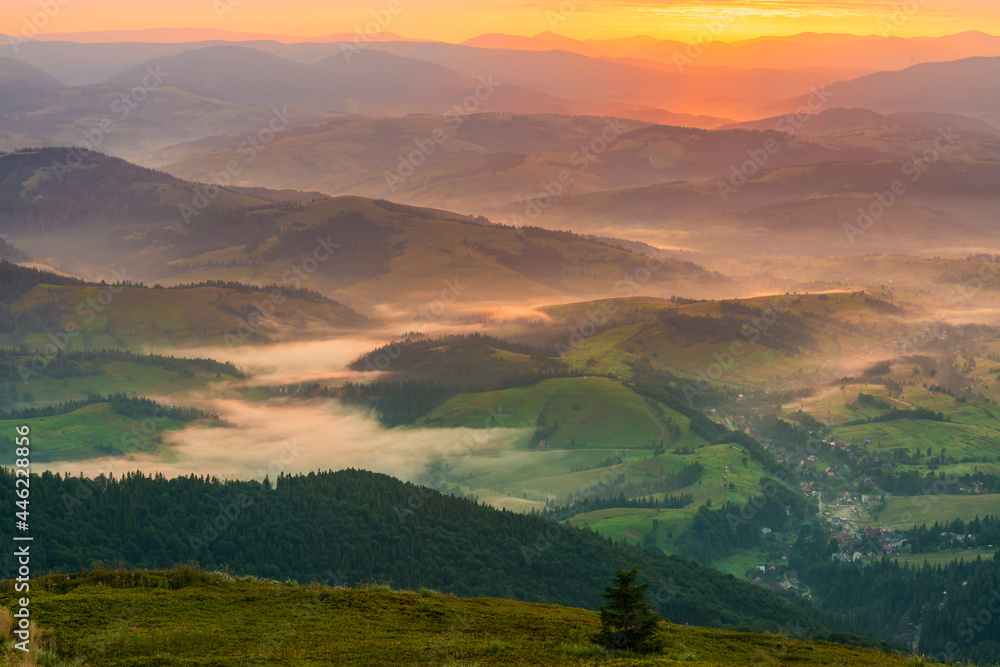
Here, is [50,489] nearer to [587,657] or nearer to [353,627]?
[353,627]

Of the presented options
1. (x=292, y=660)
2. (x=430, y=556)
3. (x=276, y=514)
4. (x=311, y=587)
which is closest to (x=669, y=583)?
(x=430, y=556)

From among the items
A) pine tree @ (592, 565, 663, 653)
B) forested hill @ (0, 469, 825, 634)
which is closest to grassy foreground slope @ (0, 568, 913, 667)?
pine tree @ (592, 565, 663, 653)

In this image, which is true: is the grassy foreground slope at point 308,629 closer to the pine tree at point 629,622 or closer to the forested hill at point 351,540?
the pine tree at point 629,622

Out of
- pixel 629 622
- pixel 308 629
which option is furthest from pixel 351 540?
pixel 629 622

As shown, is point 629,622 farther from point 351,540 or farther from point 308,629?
point 351,540

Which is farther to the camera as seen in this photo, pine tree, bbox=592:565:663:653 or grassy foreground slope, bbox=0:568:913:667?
pine tree, bbox=592:565:663:653

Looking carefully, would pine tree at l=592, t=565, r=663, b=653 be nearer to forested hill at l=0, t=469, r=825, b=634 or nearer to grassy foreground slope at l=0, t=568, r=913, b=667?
grassy foreground slope at l=0, t=568, r=913, b=667

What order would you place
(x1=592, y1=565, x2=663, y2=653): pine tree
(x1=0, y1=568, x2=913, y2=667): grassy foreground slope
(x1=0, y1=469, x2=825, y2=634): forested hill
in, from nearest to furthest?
(x1=0, y1=568, x2=913, y2=667): grassy foreground slope, (x1=592, y1=565, x2=663, y2=653): pine tree, (x1=0, y1=469, x2=825, y2=634): forested hill
